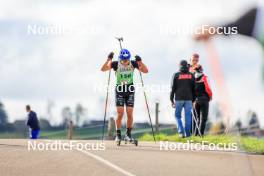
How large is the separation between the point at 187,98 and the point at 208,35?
1294 centimetres

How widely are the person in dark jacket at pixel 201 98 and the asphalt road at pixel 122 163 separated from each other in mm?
4738

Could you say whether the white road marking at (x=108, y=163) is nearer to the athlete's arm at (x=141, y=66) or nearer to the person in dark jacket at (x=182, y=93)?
the athlete's arm at (x=141, y=66)

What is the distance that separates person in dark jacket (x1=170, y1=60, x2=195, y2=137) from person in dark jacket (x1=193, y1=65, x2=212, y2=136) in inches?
10.3

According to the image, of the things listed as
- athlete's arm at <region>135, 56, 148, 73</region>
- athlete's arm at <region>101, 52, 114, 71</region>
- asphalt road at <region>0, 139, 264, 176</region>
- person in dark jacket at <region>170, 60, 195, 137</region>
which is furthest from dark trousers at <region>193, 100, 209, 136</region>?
asphalt road at <region>0, 139, 264, 176</region>

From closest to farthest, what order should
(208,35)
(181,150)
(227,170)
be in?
(208,35) < (227,170) < (181,150)

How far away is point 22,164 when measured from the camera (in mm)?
9883

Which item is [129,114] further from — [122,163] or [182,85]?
[122,163]

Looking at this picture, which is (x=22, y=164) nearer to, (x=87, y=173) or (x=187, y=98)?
(x=87, y=173)

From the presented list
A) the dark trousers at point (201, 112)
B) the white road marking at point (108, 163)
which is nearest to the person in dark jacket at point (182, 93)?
the dark trousers at point (201, 112)

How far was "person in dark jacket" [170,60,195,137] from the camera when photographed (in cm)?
1659

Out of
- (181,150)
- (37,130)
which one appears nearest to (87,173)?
(181,150)

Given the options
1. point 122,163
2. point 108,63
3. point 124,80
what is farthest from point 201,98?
point 122,163

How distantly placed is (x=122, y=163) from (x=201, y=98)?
7570mm

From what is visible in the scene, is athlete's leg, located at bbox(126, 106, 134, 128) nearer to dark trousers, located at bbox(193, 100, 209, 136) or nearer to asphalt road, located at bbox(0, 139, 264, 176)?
asphalt road, located at bbox(0, 139, 264, 176)
